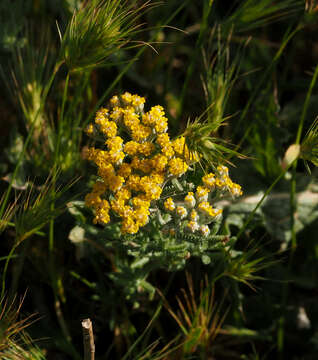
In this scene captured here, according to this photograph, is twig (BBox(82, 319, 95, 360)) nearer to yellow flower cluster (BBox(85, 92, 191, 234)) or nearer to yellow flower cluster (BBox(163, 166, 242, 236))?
yellow flower cluster (BBox(85, 92, 191, 234))

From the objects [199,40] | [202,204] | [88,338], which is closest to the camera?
[88,338]

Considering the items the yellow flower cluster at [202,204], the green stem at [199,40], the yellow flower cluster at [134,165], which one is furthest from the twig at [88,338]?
the green stem at [199,40]

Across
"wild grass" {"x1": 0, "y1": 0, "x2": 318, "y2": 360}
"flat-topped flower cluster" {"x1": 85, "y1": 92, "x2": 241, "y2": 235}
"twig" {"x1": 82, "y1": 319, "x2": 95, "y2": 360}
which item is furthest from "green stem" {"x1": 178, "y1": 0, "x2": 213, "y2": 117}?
"twig" {"x1": 82, "y1": 319, "x2": 95, "y2": 360}

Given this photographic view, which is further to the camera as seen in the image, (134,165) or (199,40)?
(199,40)

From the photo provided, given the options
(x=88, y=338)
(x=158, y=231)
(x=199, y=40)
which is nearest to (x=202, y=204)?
(x=158, y=231)

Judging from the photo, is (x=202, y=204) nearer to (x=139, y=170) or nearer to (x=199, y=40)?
(x=139, y=170)

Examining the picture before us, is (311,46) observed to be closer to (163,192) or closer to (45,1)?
(45,1)

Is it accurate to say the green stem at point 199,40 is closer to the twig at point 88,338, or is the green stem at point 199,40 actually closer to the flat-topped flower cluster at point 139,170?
the flat-topped flower cluster at point 139,170

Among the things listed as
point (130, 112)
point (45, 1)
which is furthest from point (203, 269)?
point (45, 1)
